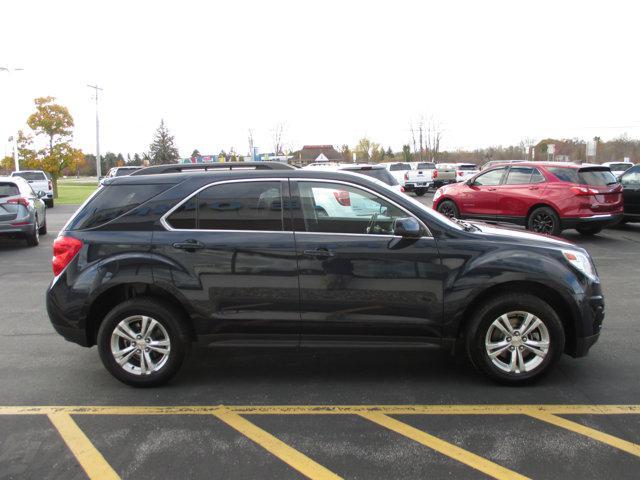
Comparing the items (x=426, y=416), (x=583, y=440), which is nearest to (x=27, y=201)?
(x=426, y=416)

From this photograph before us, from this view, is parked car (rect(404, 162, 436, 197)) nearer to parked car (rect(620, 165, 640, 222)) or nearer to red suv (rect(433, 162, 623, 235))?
red suv (rect(433, 162, 623, 235))

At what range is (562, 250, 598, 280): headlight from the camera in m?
4.31

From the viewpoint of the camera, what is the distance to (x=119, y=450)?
11.4 ft

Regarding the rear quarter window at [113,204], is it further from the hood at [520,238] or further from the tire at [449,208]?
the tire at [449,208]

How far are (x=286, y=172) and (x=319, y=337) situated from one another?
1363mm

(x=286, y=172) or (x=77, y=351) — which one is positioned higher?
(x=286, y=172)

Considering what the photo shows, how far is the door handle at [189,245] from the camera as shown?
4262mm

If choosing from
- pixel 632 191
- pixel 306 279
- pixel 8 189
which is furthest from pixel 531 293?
pixel 8 189

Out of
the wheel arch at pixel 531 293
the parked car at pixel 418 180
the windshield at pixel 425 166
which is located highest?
the windshield at pixel 425 166

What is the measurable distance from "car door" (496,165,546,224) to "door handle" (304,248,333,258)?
9182 mm

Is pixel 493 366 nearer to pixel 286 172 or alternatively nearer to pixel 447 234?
pixel 447 234

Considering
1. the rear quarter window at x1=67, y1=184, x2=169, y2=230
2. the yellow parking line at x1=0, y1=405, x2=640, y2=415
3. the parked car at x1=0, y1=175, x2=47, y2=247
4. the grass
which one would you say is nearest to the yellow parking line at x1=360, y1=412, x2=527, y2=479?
the yellow parking line at x1=0, y1=405, x2=640, y2=415


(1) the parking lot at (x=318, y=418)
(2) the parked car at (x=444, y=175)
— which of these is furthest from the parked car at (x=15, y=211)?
(2) the parked car at (x=444, y=175)

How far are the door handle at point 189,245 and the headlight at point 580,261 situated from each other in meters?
2.84
